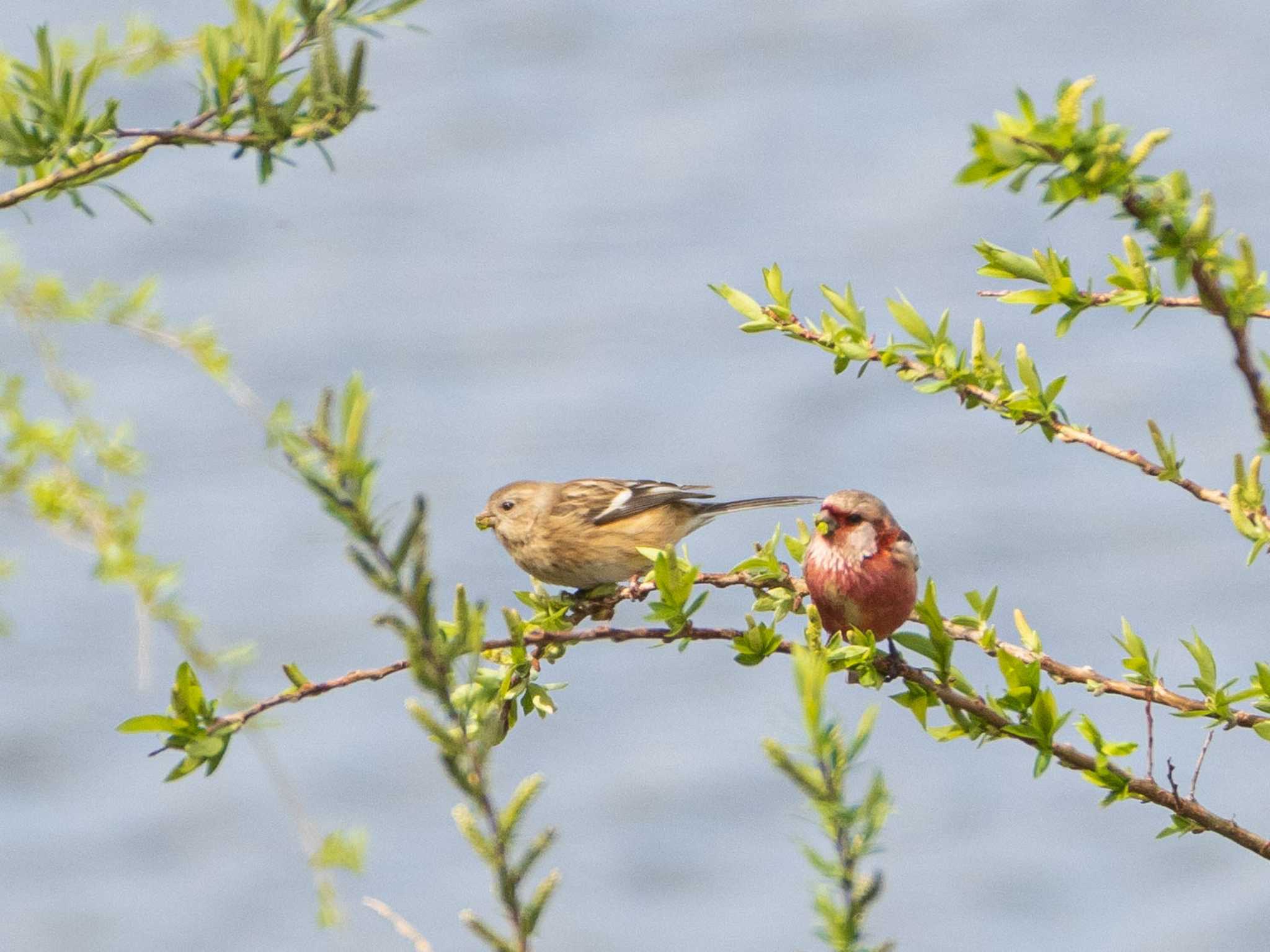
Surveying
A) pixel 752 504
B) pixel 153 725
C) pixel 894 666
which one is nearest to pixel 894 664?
pixel 894 666

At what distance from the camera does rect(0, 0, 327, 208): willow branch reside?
226 cm

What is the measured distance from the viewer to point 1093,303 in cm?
260

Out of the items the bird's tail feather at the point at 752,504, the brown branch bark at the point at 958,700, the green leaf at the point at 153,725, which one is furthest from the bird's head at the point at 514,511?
the green leaf at the point at 153,725

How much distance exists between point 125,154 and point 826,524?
1.38 m

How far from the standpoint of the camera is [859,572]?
265 cm

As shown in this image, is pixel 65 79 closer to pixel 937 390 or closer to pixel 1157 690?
pixel 937 390

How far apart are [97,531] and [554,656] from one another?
250cm

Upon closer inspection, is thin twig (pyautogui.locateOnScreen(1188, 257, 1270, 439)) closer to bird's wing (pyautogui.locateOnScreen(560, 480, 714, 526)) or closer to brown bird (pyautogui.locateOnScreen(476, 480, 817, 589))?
brown bird (pyautogui.locateOnScreen(476, 480, 817, 589))

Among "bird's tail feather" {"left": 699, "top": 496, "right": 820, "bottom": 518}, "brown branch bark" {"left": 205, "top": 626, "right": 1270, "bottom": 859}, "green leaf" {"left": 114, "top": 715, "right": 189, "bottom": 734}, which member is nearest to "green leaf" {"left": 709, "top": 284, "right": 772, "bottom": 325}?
"brown branch bark" {"left": 205, "top": 626, "right": 1270, "bottom": 859}

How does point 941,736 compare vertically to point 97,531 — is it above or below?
below

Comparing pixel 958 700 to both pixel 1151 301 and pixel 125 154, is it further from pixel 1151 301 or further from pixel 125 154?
pixel 125 154

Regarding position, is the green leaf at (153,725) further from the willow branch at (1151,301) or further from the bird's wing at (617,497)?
the bird's wing at (617,497)

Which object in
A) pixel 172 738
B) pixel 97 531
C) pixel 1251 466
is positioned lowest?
pixel 172 738

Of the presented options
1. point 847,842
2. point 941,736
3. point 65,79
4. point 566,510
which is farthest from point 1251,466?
point 566,510
